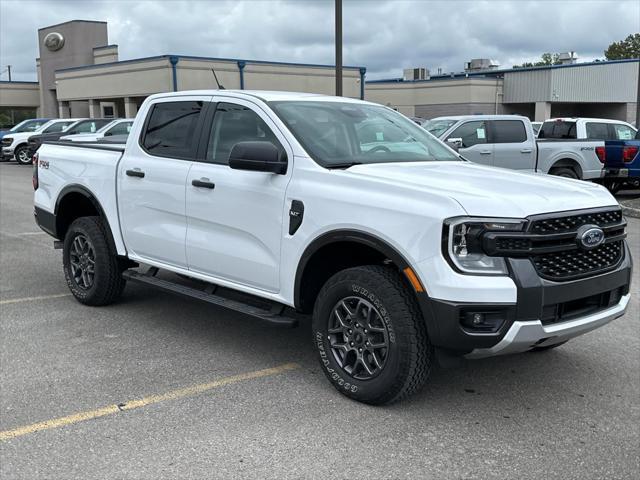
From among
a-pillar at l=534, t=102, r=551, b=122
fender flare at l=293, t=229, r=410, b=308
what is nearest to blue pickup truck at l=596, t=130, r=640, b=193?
fender flare at l=293, t=229, r=410, b=308

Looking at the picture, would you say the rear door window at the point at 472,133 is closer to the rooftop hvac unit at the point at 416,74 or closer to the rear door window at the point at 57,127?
the rear door window at the point at 57,127

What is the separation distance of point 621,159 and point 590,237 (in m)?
13.0

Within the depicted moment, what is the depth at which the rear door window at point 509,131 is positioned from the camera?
1509 cm

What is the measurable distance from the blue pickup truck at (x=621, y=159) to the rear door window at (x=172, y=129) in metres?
12.5

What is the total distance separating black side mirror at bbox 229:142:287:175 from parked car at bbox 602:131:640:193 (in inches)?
518

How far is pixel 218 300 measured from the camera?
203 inches

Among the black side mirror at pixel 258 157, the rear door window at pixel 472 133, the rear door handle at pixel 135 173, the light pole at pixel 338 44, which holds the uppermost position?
the light pole at pixel 338 44

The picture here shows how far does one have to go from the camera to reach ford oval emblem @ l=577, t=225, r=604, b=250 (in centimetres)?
400

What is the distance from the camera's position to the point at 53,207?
684 cm

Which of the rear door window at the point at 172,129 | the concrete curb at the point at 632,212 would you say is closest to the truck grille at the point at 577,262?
the rear door window at the point at 172,129

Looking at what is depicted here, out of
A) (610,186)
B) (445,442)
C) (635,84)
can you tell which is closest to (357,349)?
(445,442)

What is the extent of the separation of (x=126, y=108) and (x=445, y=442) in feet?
122

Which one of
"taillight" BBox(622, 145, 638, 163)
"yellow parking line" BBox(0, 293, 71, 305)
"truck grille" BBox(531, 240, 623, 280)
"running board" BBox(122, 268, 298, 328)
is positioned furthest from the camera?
"taillight" BBox(622, 145, 638, 163)

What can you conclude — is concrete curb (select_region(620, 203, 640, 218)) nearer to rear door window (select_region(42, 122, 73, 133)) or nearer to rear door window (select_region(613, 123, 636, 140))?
rear door window (select_region(613, 123, 636, 140))
